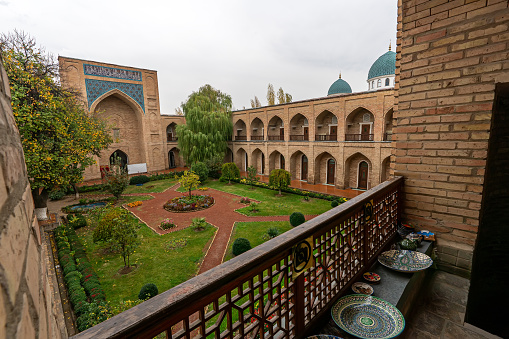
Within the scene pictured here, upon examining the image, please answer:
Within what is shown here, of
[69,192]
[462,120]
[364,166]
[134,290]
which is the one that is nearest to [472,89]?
[462,120]

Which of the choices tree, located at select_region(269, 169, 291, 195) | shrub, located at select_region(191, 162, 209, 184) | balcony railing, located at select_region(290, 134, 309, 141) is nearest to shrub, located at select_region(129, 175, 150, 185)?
shrub, located at select_region(191, 162, 209, 184)

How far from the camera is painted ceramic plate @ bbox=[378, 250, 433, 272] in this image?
274cm

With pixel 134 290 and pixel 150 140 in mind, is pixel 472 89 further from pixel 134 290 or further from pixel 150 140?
pixel 150 140

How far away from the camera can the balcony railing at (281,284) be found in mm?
1052

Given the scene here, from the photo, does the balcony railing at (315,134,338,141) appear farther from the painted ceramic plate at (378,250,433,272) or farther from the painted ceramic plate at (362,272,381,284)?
the painted ceramic plate at (362,272,381,284)

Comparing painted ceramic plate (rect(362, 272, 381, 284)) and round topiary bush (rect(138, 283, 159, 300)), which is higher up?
painted ceramic plate (rect(362, 272, 381, 284))

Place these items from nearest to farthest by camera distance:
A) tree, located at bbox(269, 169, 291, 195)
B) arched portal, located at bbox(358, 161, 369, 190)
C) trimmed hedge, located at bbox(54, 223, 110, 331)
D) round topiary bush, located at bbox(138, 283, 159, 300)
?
trimmed hedge, located at bbox(54, 223, 110, 331)
round topiary bush, located at bbox(138, 283, 159, 300)
tree, located at bbox(269, 169, 291, 195)
arched portal, located at bbox(358, 161, 369, 190)

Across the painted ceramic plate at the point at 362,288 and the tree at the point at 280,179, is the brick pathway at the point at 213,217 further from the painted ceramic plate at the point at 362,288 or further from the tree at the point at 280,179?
the painted ceramic plate at the point at 362,288

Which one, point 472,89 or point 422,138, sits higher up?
point 472,89

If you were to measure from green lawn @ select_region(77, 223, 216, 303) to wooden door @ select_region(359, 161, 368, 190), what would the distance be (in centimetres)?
997

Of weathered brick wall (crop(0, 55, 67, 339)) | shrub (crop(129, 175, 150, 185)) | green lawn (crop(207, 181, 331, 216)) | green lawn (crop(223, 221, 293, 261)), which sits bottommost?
green lawn (crop(223, 221, 293, 261))

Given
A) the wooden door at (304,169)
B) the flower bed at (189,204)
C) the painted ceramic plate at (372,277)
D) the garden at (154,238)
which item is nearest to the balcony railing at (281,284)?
the painted ceramic plate at (372,277)

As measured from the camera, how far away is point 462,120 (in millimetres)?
2957

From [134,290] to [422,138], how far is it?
250 inches
